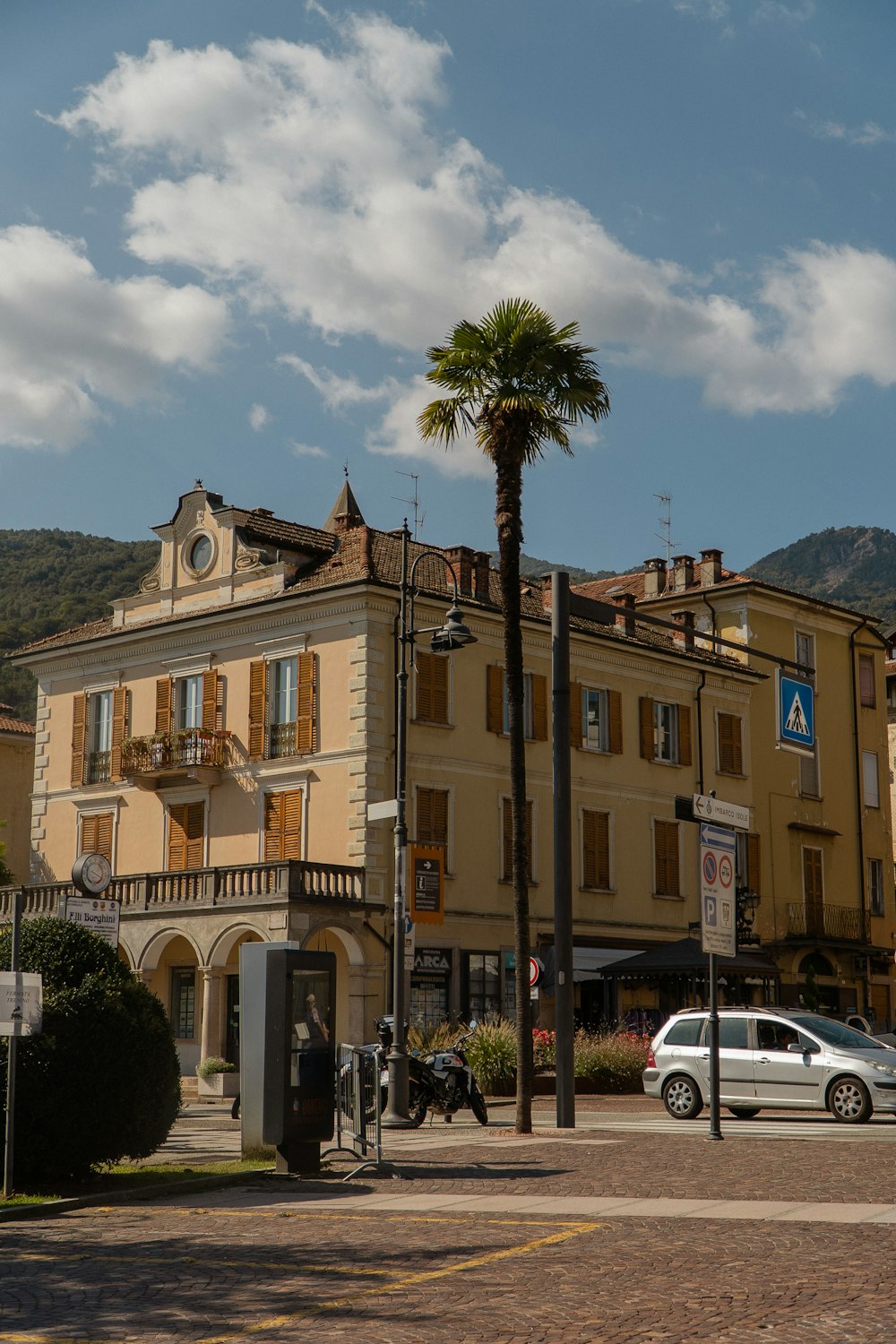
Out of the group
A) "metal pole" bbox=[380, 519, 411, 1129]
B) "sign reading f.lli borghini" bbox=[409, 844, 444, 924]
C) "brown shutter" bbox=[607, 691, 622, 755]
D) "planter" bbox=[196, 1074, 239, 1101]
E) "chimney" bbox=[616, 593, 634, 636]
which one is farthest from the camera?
"chimney" bbox=[616, 593, 634, 636]

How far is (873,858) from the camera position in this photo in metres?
52.2

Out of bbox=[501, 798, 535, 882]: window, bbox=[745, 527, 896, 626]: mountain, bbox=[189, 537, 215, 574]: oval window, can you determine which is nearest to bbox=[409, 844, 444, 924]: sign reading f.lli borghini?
bbox=[501, 798, 535, 882]: window

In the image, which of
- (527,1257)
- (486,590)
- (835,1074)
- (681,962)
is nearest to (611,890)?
(681,962)

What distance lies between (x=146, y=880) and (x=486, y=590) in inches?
444

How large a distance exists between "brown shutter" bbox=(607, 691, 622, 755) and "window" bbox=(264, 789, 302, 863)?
9.18 meters

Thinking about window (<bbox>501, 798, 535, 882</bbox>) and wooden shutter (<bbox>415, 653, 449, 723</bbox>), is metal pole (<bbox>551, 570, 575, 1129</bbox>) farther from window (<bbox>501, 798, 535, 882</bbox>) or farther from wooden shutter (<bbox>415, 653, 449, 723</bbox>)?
window (<bbox>501, 798, 535, 882</bbox>)

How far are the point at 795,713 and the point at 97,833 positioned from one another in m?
24.9

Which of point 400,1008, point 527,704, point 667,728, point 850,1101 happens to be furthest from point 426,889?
point 667,728

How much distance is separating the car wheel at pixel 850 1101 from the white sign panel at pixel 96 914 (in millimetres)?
9738

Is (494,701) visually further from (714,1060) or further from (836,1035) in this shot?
(714,1060)

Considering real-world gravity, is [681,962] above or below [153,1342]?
above

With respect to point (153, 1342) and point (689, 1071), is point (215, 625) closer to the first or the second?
point (689, 1071)

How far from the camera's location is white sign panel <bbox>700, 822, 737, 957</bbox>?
18234mm

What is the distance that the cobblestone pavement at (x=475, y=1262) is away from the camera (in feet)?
26.3
